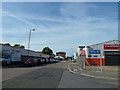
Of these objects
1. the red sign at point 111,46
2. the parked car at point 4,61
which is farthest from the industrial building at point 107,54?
the parked car at point 4,61

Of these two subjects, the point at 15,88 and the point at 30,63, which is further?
the point at 30,63

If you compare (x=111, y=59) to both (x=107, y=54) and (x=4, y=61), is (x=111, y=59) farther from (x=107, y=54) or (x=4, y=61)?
(x=4, y=61)

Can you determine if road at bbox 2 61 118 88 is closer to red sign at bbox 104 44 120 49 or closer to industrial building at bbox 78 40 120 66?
industrial building at bbox 78 40 120 66

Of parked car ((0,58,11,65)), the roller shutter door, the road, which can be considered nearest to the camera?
the road

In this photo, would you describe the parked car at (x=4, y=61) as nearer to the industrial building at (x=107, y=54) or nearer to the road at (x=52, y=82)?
Result: the industrial building at (x=107, y=54)

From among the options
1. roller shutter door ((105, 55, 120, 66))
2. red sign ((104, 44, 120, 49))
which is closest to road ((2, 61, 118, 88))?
red sign ((104, 44, 120, 49))

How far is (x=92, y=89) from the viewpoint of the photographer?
30.4 feet

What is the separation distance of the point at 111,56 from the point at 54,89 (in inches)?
1079

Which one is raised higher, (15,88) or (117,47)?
(117,47)

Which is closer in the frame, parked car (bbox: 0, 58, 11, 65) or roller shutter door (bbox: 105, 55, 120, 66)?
parked car (bbox: 0, 58, 11, 65)

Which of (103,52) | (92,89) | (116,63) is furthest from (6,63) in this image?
(92,89)

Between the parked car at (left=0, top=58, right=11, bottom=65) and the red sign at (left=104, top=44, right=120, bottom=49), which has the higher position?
the red sign at (left=104, top=44, right=120, bottom=49)

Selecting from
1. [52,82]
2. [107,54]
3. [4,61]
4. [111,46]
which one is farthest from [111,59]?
[52,82]

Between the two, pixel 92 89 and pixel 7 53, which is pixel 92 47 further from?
pixel 92 89
